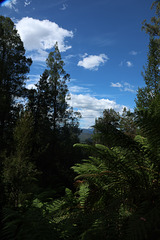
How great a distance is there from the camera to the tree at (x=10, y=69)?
12125 mm

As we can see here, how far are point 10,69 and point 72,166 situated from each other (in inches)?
419

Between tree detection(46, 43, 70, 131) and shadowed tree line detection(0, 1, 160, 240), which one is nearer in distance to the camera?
shadowed tree line detection(0, 1, 160, 240)

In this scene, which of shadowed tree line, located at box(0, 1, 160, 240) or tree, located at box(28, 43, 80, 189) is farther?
tree, located at box(28, 43, 80, 189)

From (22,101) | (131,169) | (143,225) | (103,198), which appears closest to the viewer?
(143,225)

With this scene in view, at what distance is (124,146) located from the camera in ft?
4.52

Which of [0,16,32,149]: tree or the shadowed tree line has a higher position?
[0,16,32,149]: tree

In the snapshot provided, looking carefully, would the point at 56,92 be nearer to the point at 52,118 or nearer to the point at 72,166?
the point at 52,118

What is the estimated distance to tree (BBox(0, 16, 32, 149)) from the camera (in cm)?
1212

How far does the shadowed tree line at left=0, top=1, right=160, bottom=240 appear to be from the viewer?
46.0 inches

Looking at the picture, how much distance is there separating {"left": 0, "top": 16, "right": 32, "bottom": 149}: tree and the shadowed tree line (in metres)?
0.07

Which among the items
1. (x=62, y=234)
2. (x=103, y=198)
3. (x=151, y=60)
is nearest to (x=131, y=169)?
(x=103, y=198)

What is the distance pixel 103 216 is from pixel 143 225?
1.27 ft

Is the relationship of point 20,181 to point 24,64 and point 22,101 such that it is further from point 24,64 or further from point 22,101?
point 24,64

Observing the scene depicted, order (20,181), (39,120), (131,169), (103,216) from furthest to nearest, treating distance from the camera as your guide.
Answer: (39,120) → (20,181) → (131,169) → (103,216)
